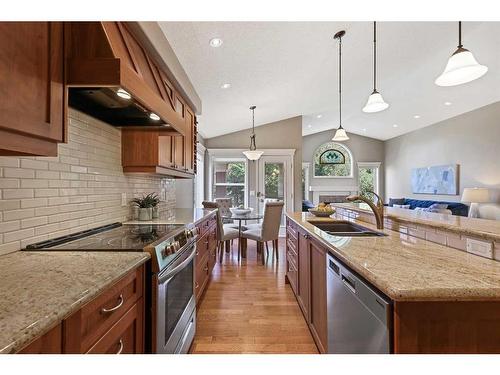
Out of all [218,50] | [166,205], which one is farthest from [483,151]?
[166,205]

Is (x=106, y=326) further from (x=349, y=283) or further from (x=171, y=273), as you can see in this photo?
(x=349, y=283)

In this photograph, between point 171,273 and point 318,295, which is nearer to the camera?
point 171,273

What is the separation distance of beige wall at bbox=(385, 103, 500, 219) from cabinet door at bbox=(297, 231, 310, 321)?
199 inches

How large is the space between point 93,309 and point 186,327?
1083 millimetres

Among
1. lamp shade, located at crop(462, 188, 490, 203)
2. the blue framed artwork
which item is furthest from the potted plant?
the blue framed artwork

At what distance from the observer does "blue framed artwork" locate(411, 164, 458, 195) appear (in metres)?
6.05

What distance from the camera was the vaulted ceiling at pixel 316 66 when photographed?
247 cm

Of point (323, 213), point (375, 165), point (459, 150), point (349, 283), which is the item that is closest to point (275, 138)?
point (323, 213)

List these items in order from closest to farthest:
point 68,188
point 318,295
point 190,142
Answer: point 68,188, point 318,295, point 190,142

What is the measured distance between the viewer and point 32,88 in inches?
34.8

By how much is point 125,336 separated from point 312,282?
1.29m

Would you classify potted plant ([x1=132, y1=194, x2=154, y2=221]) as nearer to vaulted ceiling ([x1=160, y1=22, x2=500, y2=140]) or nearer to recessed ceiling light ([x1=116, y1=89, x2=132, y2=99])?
recessed ceiling light ([x1=116, y1=89, x2=132, y2=99])

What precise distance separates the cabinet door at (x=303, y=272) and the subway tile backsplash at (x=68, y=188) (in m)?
1.62

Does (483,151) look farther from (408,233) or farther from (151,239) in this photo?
(151,239)
